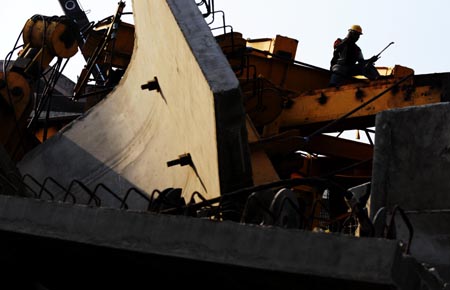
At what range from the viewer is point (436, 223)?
12203mm

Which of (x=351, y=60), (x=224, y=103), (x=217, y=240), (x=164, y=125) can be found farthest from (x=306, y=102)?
(x=217, y=240)

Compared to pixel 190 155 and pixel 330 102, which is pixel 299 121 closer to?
pixel 330 102

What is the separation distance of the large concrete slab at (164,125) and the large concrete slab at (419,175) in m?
1.72

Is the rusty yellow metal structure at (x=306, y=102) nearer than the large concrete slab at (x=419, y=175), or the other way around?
the large concrete slab at (x=419, y=175)

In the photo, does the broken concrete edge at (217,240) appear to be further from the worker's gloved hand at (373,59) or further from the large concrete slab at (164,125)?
the worker's gloved hand at (373,59)

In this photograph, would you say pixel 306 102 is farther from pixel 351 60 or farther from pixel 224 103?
pixel 224 103

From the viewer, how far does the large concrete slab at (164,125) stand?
45.8 ft

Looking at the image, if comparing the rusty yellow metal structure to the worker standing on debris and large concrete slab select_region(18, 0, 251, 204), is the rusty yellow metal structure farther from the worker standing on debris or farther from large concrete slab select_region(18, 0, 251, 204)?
large concrete slab select_region(18, 0, 251, 204)

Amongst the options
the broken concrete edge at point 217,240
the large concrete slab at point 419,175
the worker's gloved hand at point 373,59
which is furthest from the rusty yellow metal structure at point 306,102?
the broken concrete edge at point 217,240

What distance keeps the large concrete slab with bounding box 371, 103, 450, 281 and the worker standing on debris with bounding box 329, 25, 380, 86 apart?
8793 mm

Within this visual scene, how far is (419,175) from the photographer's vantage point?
1225 centimetres

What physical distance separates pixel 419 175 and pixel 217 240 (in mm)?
2685

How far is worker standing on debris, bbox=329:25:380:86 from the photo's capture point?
21.3 meters

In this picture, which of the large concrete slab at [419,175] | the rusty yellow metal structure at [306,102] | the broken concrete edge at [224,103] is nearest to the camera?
the large concrete slab at [419,175]
